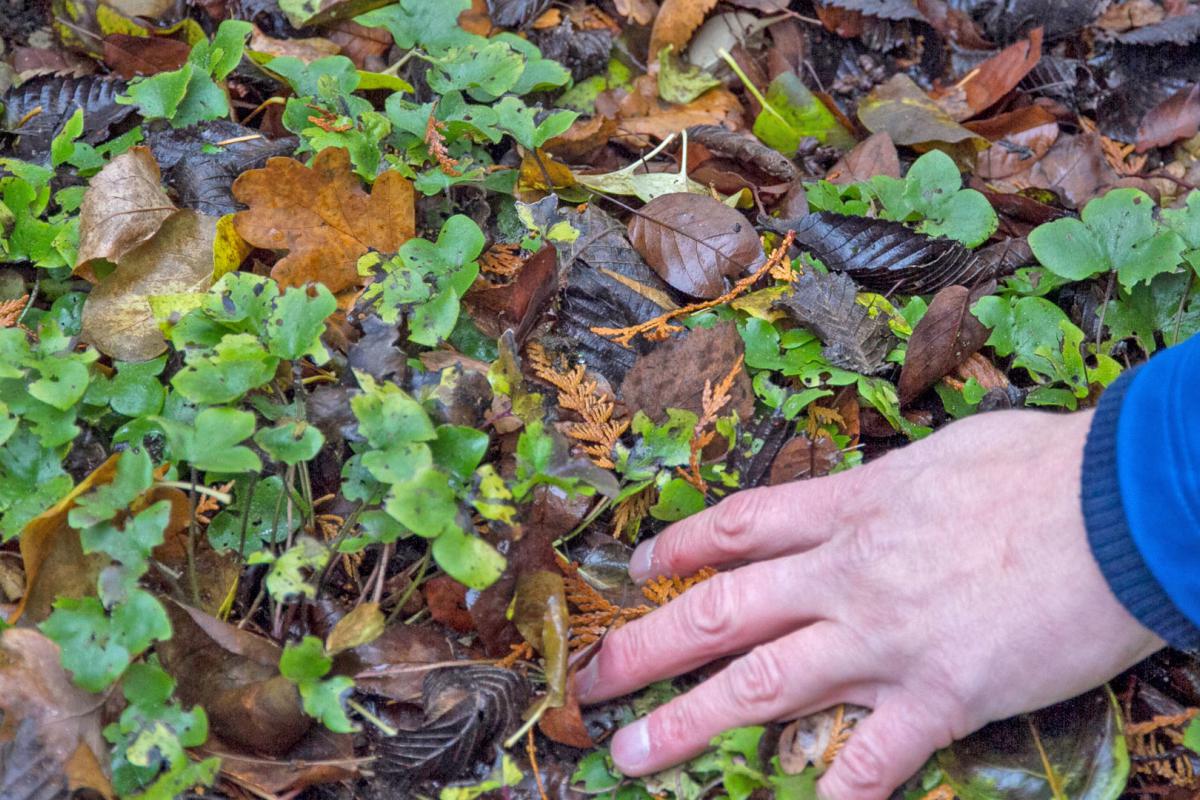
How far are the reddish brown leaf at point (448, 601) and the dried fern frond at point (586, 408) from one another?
1.46 ft

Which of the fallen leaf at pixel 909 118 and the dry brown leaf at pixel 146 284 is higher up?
the dry brown leaf at pixel 146 284

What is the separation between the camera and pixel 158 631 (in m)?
1.81

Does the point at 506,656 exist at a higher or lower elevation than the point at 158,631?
lower

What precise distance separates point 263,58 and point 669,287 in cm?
146

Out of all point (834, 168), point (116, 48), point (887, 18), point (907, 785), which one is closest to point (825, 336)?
point (834, 168)

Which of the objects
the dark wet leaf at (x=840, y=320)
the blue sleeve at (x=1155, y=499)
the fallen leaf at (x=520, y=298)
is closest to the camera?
the blue sleeve at (x=1155, y=499)

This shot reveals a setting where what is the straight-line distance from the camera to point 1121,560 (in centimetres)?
179

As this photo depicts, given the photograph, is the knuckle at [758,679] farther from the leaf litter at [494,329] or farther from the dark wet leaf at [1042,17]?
the dark wet leaf at [1042,17]

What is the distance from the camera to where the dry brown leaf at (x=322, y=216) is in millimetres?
2506

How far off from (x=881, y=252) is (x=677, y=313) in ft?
2.05

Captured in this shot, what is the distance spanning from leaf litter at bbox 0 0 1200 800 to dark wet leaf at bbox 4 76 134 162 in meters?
0.01

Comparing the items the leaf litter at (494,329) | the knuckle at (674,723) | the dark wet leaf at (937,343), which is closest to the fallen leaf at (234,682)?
the leaf litter at (494,329)

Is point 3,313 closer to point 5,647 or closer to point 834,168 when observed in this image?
point 5,647

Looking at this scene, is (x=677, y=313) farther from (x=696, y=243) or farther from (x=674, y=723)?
(x=674, y=723)
